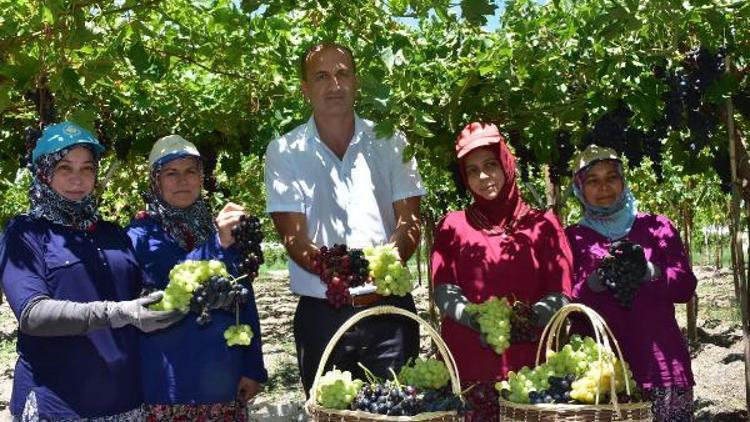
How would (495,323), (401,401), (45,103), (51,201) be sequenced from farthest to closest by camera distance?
(45,103) < (495,323) < (51,201) < (401,401)

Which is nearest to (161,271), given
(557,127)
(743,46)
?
(557,127)

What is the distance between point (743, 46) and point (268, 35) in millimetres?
2221

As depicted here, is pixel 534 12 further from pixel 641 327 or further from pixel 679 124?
pixel 641 327

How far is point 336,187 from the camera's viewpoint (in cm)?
318

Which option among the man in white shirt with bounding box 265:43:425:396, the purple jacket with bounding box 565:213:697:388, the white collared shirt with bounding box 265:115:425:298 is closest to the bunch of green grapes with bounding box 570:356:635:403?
the purple jacket with bounding box 565:213:697:388

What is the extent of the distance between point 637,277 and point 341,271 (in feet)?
3.78

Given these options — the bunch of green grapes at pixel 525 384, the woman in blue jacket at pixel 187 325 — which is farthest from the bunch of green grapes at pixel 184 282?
the bunch of green grapes at pixel 525 384

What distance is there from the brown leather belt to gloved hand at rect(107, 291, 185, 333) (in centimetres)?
66

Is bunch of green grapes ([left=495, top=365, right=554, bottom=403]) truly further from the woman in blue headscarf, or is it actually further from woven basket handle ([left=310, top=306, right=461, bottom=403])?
the woman in blue headscarf

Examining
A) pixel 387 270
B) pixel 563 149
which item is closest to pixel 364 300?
pixel 387 270

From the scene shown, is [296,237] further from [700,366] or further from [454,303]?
[700,366]

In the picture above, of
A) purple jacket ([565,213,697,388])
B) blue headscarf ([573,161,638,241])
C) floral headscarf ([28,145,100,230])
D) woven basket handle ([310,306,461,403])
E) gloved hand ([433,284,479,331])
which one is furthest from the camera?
blue headscarf ([573,161,638,241])

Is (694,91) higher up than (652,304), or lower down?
higher up

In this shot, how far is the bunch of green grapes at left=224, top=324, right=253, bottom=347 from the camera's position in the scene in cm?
281
